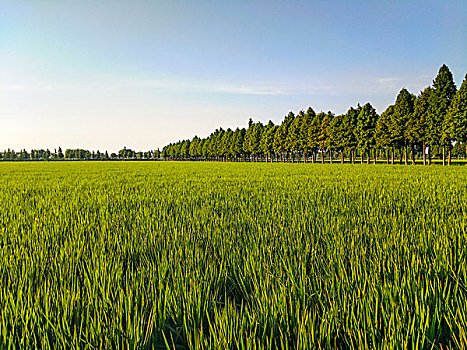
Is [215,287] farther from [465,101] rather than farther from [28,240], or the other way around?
[465,101]

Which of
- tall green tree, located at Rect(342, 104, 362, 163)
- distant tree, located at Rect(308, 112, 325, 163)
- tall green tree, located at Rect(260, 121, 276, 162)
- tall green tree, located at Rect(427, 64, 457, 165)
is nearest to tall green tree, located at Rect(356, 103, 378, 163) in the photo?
tall green tree, located at Rect(342, 104, 362, 163)

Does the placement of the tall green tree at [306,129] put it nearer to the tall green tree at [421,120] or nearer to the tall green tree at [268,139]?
the tall green tree at [268,139]

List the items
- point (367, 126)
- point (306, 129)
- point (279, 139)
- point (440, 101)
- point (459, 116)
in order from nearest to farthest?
point (459, 116) → point (440, 101) → point (367, 126) → point (306, 129) → point (279, 139)

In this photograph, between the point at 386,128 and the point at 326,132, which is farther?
the point at 326,132

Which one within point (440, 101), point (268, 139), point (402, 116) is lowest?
point (268, 139)

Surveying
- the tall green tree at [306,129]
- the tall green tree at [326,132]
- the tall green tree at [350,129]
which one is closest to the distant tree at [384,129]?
the tall green tree at [350,129]

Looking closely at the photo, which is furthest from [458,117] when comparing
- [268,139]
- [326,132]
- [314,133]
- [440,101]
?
[268,139]

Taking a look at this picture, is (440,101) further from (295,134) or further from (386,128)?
(295,134)

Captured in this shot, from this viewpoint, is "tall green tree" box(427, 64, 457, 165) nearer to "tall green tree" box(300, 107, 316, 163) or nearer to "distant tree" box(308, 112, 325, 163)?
"distant tree" box(308, 112, 325, 163)

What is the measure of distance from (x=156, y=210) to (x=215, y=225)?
6.96 feet

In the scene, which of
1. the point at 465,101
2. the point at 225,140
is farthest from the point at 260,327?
the point at 225,140

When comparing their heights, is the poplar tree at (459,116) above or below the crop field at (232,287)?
above

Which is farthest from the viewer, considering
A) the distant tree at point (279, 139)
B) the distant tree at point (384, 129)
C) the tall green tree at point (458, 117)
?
the distant tree at point (279, 139)

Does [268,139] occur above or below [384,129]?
above
